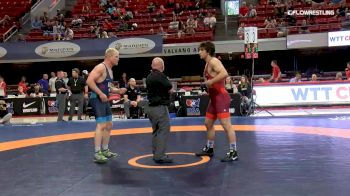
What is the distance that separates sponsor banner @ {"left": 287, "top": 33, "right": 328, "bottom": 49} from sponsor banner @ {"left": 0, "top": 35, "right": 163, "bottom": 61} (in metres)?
5.06

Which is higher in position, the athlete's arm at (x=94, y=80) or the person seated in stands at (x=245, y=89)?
the athlete's arm at (x=94, y=80)

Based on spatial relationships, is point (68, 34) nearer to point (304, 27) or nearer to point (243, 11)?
point (243, 11)

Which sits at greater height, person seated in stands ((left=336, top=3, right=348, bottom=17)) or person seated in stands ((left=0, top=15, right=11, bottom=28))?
person seated in stands ((left=0, top=15, right=11, bottom=28))

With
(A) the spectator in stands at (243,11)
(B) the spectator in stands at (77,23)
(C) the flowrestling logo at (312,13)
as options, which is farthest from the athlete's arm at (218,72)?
(B) the spectator in stands at (77,23)

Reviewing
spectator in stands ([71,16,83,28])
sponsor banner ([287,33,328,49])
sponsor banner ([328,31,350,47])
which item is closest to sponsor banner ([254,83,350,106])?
sponsor banner ([328,31,350,47])

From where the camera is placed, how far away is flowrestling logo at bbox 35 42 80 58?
1827 centimetres

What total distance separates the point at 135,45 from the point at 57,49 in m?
3.30

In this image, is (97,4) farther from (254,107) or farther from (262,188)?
(262,188)

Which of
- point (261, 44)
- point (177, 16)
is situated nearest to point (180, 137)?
point (261, 44)

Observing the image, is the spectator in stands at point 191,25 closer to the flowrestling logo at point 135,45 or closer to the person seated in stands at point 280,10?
the flowrestling logo at point 135,45

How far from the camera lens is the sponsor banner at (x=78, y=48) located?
1784cm

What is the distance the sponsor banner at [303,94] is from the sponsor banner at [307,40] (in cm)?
507

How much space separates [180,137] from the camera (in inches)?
304

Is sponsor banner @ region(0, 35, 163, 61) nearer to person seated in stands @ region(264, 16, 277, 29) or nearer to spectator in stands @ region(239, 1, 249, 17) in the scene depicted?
person seated in stands @ region(264, 16, 277, 29)
